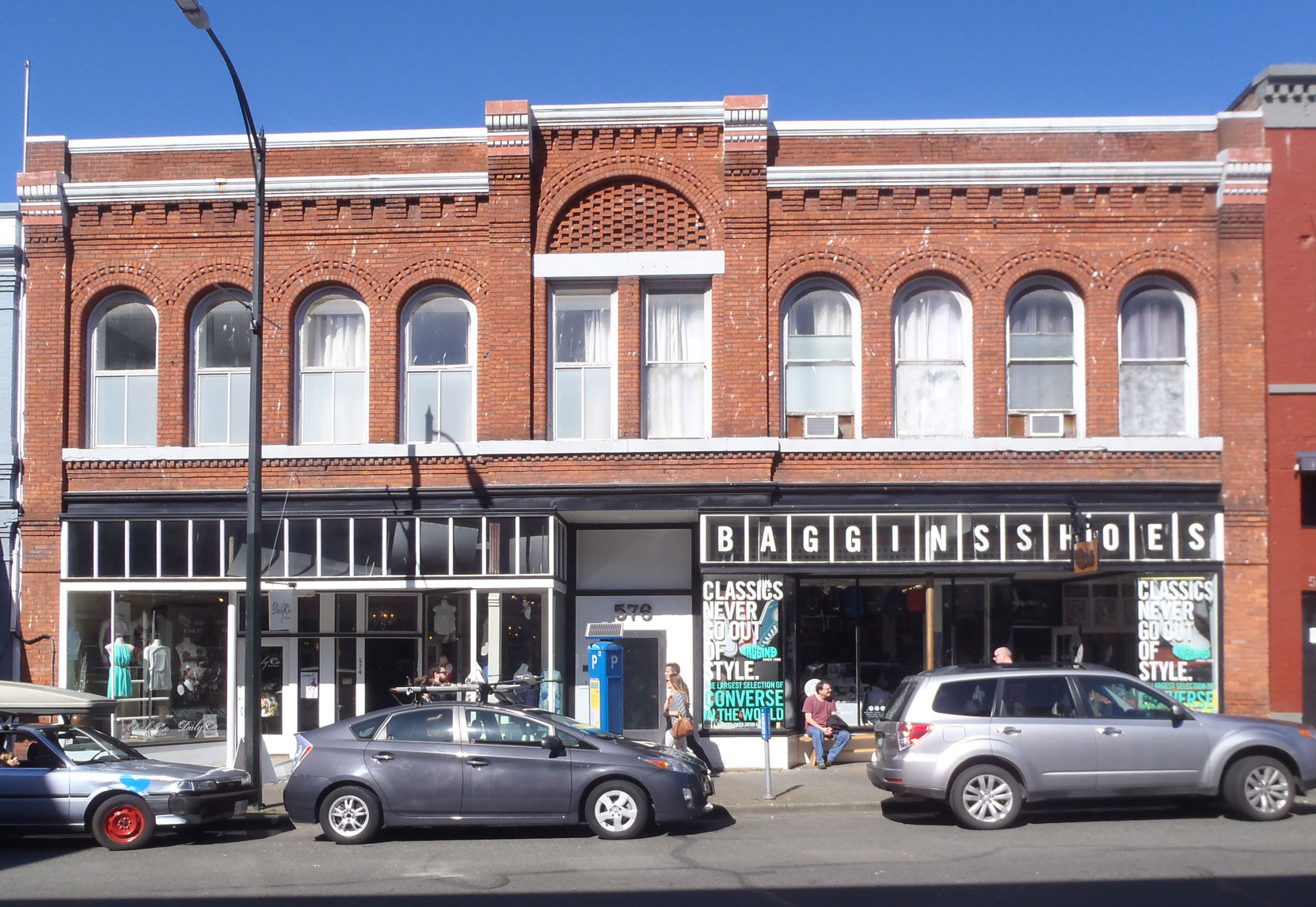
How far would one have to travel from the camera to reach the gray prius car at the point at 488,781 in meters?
12.3

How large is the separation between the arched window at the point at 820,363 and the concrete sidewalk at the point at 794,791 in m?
4.52

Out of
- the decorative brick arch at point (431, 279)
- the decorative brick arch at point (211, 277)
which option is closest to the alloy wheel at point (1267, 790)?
the decorative brick arch at point (431, 279)

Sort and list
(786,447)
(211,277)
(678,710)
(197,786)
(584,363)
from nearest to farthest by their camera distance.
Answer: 1. (197,786)
2. (678,710)
3. (786,447)
4. (584,363)
5. (211,277)

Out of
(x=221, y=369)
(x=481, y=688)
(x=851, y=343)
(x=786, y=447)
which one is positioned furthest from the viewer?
(x=221, y=369)

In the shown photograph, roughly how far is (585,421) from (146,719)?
24.2 feet

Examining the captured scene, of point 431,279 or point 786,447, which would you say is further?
point 431,279

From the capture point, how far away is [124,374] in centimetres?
1852

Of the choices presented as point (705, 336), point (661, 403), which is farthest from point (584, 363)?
point (705, 336)

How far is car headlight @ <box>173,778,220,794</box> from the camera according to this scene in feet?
40.8

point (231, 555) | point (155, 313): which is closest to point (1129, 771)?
point (231, 555)

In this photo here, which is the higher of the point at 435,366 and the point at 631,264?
the point at 631,264

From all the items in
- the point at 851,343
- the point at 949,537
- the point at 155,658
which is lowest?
the point at 155,658

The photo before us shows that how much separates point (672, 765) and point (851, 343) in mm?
7521

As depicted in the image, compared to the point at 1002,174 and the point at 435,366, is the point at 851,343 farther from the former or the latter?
the point at 435,366
